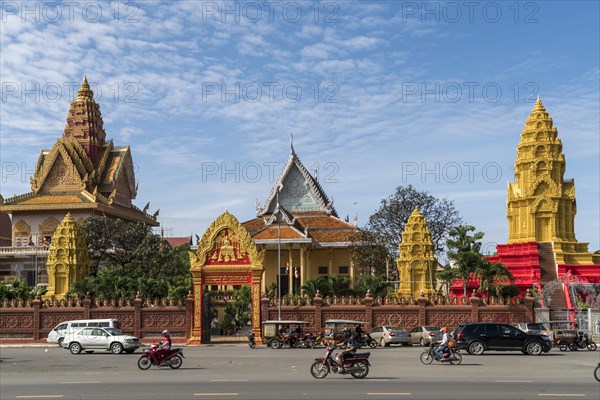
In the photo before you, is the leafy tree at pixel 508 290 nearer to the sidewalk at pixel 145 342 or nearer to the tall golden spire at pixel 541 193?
the tall golden spire at pixel 541 193

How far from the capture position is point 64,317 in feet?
125

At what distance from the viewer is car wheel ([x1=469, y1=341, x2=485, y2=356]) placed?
27625 mm

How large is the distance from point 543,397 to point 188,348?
21.6m

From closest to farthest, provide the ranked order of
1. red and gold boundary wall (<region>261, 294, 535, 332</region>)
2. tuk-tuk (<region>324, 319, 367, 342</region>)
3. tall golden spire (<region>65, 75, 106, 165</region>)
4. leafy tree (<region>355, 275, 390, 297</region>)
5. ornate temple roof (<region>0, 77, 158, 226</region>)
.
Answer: tuk-tuk (<region>324, 319, 367, 342</region>)
red and gold boundary wall (<region>261, 294, 535, 332</region>)
leafy tree (<region>355, 275, 390, 297</region>)
ornate temple roof (<region>0, 77, 158, 226</region>)
tall golden spire (<region>65, 75, 106, 165</region>)

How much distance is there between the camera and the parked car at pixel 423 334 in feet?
111

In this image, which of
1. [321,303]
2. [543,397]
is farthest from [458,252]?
[543,397]

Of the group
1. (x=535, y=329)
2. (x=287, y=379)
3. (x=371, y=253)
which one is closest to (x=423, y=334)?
(x=535, y=329)

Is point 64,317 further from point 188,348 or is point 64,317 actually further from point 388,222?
point 388,222

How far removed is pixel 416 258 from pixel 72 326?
2567 centimetres

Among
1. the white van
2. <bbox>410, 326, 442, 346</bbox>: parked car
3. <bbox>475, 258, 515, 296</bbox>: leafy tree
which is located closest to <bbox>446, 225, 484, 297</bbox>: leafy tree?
<bbox>475, 258, 515, 296</bbox>: leafy tree

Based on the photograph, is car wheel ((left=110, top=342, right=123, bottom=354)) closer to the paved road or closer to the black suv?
the paved road

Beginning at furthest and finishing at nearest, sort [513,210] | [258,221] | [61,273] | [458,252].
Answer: [258,221]
[513,210]
[61,273]
[458,252]

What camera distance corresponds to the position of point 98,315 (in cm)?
3775

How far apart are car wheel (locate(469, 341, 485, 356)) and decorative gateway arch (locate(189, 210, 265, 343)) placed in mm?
11978
